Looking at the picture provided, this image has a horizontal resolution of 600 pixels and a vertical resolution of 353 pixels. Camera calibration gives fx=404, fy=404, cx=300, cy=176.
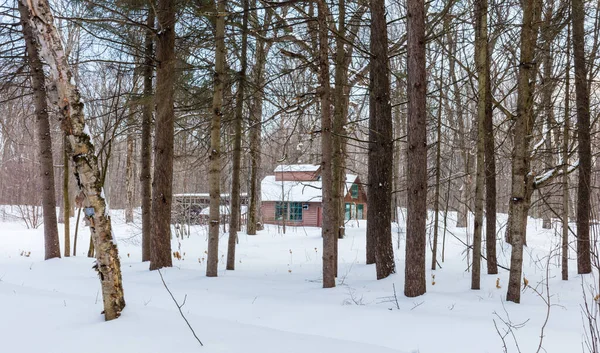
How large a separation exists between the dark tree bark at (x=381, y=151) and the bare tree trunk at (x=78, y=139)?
4.29 metres

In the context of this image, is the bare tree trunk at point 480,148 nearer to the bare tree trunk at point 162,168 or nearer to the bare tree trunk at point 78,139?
the bare tree trunk at point 78,139

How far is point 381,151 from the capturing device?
6.95m

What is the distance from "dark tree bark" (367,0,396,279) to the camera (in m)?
6.69

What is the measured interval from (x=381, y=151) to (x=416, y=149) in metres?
1.79

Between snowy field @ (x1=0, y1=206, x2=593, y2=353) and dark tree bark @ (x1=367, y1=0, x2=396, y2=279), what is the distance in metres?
0.48

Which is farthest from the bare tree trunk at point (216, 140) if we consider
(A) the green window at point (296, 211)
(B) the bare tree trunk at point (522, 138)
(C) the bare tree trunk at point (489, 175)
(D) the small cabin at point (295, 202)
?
(A) the green window at point (296, 211)

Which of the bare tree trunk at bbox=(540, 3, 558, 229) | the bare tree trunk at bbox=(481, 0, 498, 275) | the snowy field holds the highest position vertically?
the bare tree trunk at bbox=(540, 3, 558, 229)

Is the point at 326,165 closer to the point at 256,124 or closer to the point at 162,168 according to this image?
the point at 256,124

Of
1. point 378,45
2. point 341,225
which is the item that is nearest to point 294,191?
point 341,225

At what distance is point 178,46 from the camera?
309 inches

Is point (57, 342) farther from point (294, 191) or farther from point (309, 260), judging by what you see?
point (294, 191)

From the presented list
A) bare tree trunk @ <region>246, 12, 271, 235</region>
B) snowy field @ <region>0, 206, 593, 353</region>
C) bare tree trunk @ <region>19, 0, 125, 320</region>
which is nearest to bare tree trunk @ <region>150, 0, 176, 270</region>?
snowy field @ <region>0, 206, 593, 353</region>

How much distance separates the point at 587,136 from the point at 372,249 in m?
4.30

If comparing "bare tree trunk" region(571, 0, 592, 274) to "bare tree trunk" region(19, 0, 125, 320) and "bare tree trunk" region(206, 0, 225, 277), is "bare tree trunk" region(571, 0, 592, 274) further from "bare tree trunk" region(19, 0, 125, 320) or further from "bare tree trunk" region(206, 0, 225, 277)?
"bare tree trunk" region(19, 0, 125, 320)
